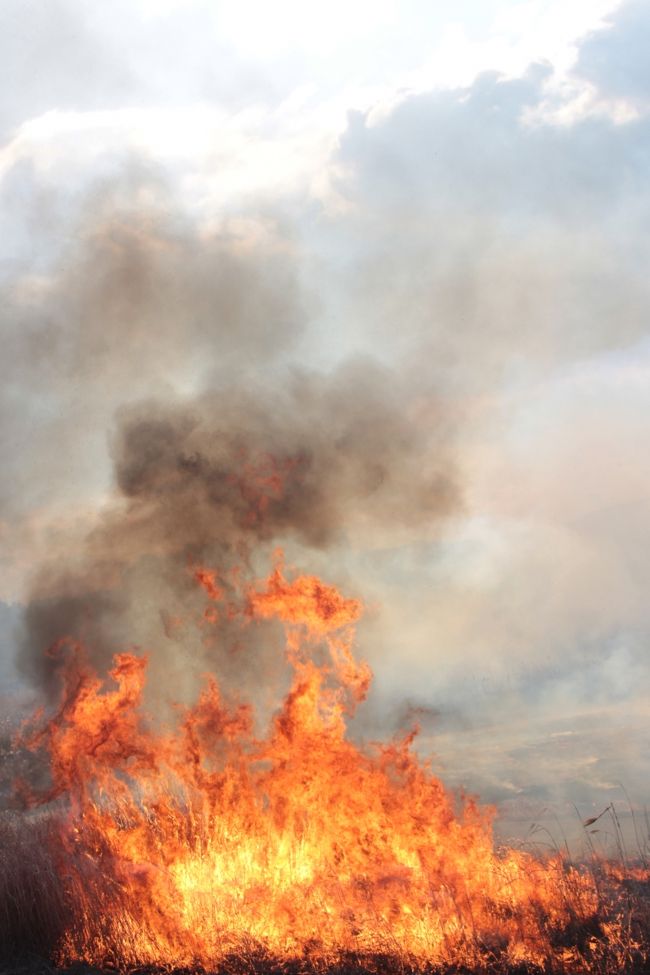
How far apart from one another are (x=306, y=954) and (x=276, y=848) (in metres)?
3.44

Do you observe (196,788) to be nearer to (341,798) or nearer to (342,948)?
(341,798)

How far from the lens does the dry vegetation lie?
14078 millimetres

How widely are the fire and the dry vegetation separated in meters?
0.13

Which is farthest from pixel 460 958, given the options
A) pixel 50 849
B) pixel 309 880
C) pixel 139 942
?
pixel 50 849

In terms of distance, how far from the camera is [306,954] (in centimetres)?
1516

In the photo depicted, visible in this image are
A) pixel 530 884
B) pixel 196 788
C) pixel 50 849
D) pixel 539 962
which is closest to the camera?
pixel 539 962

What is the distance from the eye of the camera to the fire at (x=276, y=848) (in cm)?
1549

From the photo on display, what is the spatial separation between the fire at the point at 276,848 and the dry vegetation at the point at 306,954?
0.41ft

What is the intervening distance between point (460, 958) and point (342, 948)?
7.00ft

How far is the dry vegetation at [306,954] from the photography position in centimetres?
1408

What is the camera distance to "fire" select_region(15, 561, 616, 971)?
15492 millimetres

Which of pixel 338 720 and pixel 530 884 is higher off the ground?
pixel 338 720

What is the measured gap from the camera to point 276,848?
18484mm

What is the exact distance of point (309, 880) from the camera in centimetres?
1777
